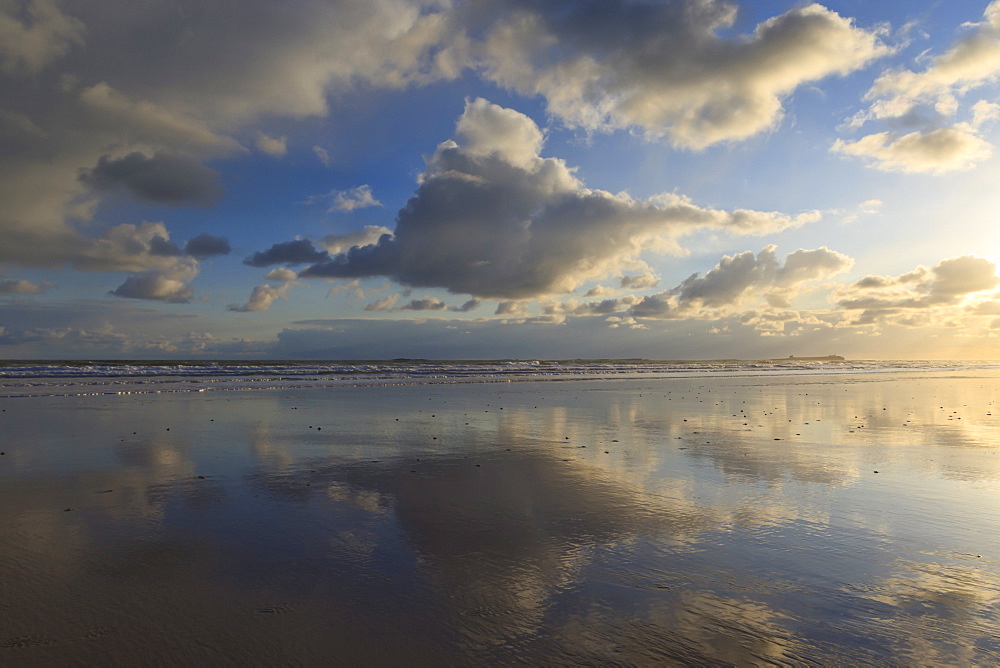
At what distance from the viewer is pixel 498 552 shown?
6605mm

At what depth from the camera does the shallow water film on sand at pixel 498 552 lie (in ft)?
15.0

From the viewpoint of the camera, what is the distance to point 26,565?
20.3ft

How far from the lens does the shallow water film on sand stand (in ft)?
15.0

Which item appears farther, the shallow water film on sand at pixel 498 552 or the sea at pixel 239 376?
the sea at pixel 239 376

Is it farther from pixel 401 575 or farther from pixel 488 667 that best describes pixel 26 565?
pixel 488 667

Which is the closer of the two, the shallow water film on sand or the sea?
the shallow water film on sand

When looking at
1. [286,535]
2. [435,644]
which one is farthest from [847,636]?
[286,535]

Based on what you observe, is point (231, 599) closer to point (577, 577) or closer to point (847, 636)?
point (577, 577)

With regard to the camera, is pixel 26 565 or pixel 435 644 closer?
pixel 435 644

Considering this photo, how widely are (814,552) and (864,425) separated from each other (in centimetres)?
1418

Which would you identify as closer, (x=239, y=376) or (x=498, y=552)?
(x=498, y=552)

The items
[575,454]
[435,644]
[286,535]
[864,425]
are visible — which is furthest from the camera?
[864,425]

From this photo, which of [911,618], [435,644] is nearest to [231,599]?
[435,644]

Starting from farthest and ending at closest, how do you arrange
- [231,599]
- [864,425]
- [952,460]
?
[864,425], [952,460], [231,599]
